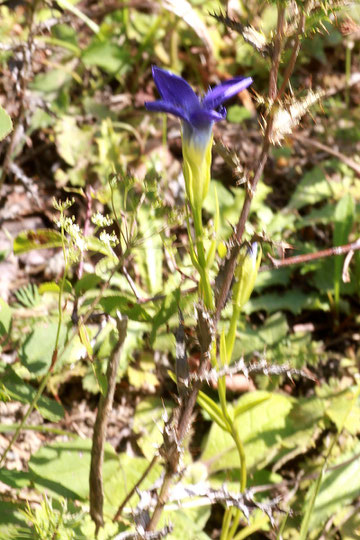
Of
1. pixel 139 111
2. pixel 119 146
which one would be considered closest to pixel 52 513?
pixel 119 146

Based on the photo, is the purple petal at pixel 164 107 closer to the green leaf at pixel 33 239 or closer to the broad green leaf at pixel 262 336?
the green leaf at pixel 33 239

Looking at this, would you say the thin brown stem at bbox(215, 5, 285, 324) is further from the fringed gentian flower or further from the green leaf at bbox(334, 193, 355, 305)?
the green leaf at bbox(334, 193, 355, 305)

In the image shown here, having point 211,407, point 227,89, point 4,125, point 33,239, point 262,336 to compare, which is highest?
point 227,89

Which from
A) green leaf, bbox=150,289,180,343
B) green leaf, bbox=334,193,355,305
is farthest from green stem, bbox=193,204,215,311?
green leaf, bbox=334,193,355,305

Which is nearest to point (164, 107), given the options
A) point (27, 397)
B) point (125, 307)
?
point (125, 307)

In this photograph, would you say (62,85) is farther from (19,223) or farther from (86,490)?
(86,490)

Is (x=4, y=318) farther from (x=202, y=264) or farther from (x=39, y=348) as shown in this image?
(x=202, y=264)

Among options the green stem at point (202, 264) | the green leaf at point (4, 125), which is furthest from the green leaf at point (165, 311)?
the green leaf at point (4, 125)
